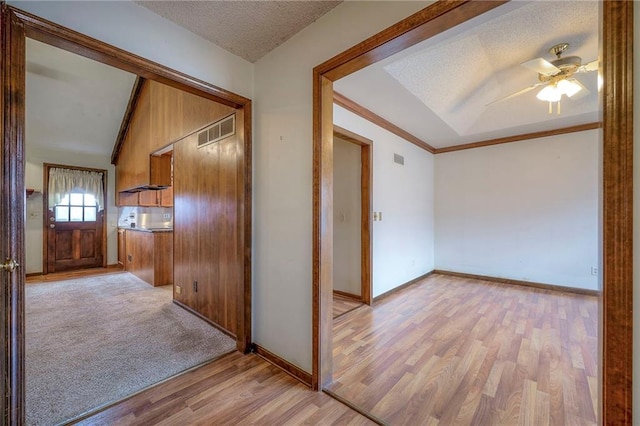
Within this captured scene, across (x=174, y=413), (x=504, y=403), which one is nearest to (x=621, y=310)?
(x=504, y=403)

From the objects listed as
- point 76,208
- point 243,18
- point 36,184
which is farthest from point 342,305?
point 36,184

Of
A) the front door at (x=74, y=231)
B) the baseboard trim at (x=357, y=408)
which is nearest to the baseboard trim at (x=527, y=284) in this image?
the baseboard trim at (x=357, y=408)

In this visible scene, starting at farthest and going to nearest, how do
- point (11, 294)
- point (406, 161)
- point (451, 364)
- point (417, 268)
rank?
point (417, 268) → point (406, 161) → point (451, 364) → point (11, 294)

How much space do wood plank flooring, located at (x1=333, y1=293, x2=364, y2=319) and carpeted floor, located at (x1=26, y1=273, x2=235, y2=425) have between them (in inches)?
51.5

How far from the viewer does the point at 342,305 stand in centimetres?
359

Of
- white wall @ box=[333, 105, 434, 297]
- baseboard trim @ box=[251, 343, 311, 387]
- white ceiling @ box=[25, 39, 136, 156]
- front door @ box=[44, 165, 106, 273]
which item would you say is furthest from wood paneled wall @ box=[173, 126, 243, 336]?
front door @ box=[44, 165, 106, 273]

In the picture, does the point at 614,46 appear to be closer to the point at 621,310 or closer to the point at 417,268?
the point at 621,310

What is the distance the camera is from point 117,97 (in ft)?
17.4

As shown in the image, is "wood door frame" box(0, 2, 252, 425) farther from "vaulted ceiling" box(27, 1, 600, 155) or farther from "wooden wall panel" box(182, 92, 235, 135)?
"wooden wall panel" box(182, 92, 235, 135)

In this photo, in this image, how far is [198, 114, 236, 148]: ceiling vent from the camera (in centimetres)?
262

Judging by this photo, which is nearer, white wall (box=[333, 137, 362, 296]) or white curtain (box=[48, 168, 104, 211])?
white wall (box=[333, 137, 362, 296])

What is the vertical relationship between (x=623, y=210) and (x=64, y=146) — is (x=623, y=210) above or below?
below

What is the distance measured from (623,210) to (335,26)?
1776mm

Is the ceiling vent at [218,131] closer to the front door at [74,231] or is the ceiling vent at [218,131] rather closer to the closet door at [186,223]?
the closet door at [186,223]
